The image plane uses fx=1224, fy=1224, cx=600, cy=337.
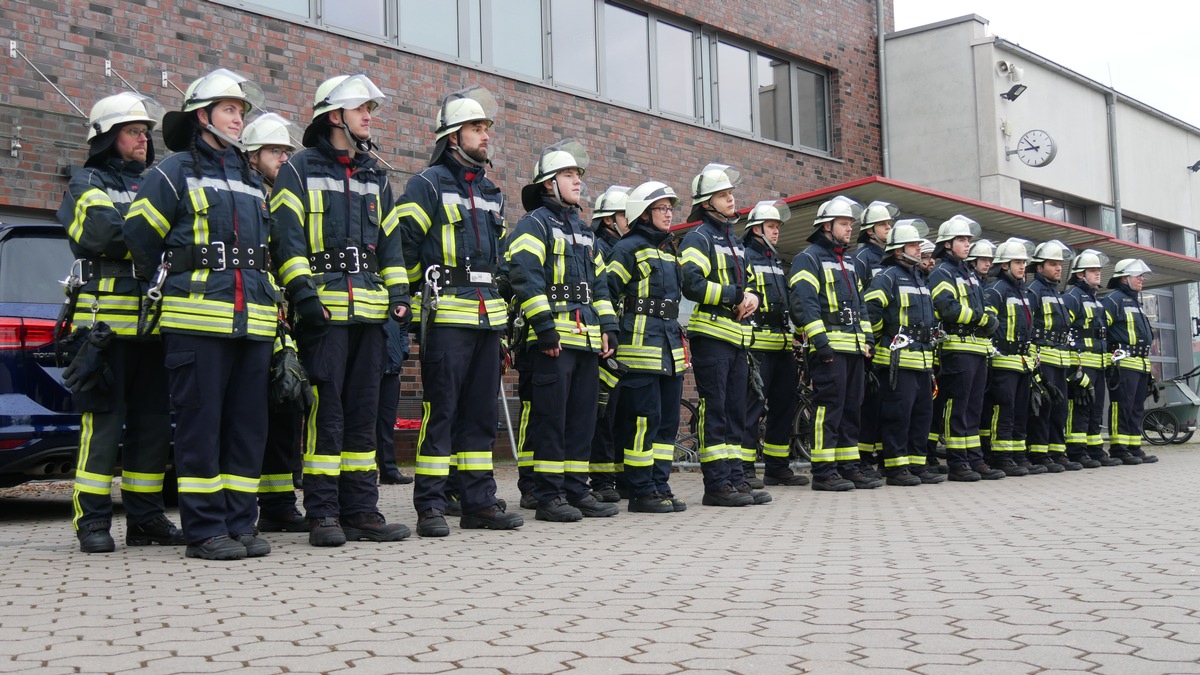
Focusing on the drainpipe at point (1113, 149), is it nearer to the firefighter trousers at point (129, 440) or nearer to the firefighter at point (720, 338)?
the firefighter at point (720, 338)

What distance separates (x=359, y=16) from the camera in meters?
13.7

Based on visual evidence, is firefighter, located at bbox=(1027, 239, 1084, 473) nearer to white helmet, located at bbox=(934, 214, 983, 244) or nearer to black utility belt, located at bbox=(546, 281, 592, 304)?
white helmet, located at bbox=(934, 214, 983, 244)

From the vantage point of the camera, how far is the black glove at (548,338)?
Answer: 768 cm

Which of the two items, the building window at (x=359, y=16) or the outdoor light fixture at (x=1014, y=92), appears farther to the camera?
the outdoor light fixture at (x=1014, y=92)

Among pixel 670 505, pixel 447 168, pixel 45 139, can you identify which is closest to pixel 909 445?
pixel 670 505

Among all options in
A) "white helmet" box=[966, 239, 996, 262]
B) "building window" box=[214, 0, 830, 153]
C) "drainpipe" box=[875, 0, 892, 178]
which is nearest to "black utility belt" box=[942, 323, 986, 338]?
"white helmet" box=[966, 239, 996, 262]

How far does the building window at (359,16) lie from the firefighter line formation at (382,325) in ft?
15.8

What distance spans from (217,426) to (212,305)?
2.03 feet

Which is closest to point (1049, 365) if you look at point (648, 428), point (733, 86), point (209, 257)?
point (648, 428)

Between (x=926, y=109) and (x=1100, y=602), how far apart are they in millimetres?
18260

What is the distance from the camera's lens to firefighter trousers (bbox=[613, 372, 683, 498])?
867 centimetres

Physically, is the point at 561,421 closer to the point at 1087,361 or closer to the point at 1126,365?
the point at 1087,361

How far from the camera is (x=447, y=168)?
24.5 feet

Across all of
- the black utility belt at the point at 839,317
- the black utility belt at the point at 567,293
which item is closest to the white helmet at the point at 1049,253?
the black utility belt at the point at 839,317
